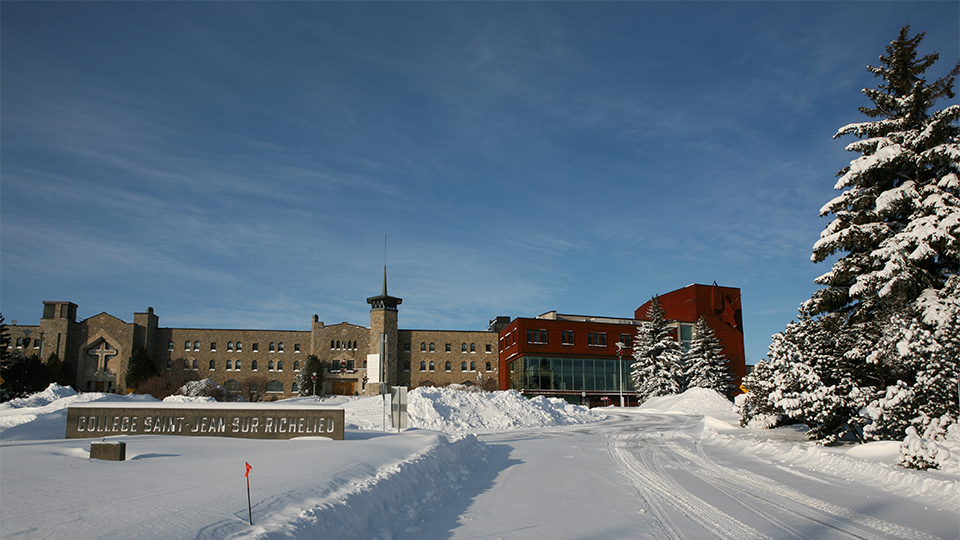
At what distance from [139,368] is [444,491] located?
224 feet

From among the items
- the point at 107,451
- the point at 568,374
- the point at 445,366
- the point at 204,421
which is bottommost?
the point at 568,374

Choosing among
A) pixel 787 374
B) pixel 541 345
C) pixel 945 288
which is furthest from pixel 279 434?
pixel 541 345

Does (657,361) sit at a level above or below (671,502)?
above

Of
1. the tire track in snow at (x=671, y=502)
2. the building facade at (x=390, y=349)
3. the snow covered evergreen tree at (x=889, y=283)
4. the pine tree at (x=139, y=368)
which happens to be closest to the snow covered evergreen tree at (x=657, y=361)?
the building facade at (x=390, y=349)

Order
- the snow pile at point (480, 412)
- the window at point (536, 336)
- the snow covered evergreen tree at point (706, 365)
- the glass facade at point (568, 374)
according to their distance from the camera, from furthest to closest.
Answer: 1. the window at point (536, 336)
2. the glass facade at point (568, 374)
3. the snow covered evergreen tree at point (706, 365)
4. the snow pile at point (480, 412)

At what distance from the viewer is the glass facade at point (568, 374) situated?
63.9 meters

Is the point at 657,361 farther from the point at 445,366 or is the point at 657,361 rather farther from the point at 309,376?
the point at 309,376

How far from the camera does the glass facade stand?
63938 millimetres

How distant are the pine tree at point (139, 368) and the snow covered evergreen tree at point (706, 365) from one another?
5763 cm

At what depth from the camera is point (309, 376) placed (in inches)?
2790

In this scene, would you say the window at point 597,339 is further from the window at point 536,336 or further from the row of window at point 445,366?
the row of window at point 445,366

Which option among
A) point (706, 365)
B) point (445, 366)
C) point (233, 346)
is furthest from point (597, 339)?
point (233, 346)

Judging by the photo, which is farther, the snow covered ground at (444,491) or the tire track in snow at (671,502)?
the tire track in snow at (671,502)

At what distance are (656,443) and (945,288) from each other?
406 inches
